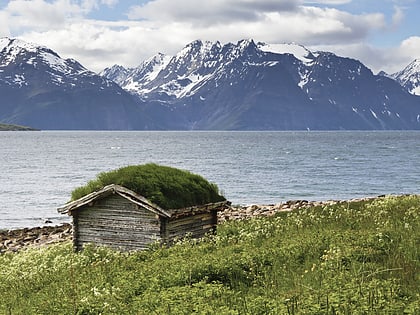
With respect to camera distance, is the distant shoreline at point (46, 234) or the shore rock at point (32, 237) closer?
the shore rock at point (32, 237)

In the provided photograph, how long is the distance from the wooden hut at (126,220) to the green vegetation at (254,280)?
11.1 ft

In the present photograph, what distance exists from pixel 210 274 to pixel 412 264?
14.2 feet

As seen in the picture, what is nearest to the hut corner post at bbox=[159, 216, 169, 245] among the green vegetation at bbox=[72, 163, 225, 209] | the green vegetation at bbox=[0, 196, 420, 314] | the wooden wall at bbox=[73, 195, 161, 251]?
the wooden wall at bbox=[73, 195, 161, 251]

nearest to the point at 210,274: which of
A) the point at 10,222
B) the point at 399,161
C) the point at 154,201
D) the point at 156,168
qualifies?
the point at 154,201

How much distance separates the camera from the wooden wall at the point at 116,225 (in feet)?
74.0

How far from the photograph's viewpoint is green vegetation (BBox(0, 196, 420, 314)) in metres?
9.52

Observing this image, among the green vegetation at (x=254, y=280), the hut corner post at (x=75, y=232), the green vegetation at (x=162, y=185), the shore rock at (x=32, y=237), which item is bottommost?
the shore rock at (x=32, y=237)

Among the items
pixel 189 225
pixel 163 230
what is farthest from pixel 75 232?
pixel 189 225

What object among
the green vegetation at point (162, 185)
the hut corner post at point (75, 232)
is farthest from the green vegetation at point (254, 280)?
the hut corner post at point (75, 232)

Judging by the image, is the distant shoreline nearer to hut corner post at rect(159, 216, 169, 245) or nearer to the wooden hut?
the wooden hut

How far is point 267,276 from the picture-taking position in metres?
12.2

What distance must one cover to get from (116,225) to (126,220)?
1.84ft

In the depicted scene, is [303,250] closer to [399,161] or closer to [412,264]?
[412,264]

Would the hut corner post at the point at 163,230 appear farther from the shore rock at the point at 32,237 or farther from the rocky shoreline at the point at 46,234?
the shore rock at the point at 32,237
